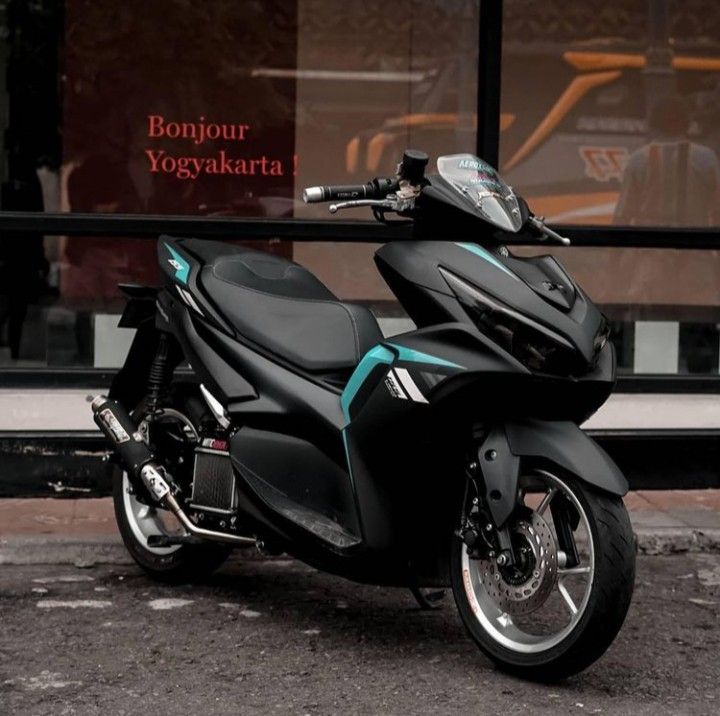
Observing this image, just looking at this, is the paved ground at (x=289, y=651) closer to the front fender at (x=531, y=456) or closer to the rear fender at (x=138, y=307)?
the front fender at (x=531, y=456)

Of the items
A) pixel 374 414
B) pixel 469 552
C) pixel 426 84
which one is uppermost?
pixel 426 84

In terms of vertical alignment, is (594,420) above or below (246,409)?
below

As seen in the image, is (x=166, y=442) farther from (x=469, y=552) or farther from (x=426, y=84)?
(x=426, y=84)

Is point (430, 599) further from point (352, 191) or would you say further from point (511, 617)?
point (352, 191)

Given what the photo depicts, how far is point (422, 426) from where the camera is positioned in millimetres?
4793

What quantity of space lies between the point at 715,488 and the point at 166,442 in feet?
10.3

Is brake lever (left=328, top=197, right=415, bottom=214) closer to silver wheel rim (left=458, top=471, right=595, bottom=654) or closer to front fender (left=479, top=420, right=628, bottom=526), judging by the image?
front fender (left=479, top=420, right=628, bottom=526)

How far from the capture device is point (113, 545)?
20.5ft

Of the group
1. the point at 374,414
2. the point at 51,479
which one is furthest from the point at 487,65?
the point at 374,414

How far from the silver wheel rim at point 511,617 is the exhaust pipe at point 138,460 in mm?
885

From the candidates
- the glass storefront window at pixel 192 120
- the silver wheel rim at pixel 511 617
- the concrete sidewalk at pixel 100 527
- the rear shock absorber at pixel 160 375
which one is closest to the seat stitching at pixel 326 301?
the rear shock absorber at pixel 160 375

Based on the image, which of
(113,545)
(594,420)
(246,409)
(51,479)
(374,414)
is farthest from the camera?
(594,420)

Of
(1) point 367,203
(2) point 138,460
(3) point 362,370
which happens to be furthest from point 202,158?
(3) point 362,370

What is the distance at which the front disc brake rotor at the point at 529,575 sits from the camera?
4.58 metres
